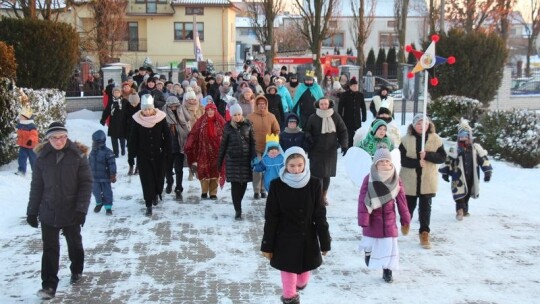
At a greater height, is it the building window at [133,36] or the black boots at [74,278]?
the building window at [133,36]

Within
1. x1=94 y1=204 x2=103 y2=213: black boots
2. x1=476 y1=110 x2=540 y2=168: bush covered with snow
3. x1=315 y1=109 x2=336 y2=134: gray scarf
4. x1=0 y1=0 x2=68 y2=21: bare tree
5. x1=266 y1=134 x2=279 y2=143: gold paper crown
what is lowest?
x1=94 y1=204 x2=103 y2=213: black boots

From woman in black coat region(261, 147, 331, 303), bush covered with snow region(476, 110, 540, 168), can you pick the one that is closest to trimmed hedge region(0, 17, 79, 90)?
bush covered with snow region(476, 110, 540, 168)

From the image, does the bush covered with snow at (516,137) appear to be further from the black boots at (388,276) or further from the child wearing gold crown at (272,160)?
the black boots at (388,276)

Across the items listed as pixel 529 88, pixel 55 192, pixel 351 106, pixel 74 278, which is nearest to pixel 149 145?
pixel 74 278

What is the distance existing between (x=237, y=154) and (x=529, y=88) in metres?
23.4

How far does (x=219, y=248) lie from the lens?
8430mm

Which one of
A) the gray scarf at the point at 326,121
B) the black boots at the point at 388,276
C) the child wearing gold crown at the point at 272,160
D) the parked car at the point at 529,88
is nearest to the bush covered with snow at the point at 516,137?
the gray scarf at the point at 326,121

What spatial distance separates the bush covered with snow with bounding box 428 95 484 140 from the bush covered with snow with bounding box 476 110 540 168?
2.02 metres

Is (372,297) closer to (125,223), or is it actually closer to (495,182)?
(125,223)

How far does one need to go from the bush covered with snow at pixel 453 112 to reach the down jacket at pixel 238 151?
8785mm

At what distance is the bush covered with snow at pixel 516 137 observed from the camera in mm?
14445

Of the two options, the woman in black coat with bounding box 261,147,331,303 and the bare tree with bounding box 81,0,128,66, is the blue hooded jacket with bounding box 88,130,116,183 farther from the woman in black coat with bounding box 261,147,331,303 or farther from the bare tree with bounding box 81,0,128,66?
the bare tree with bounding box 81,0,128,66

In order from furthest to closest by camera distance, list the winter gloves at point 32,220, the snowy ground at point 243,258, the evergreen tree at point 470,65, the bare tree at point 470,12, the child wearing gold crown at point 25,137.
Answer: the bare tree at point 470,12, the evergreen tree at point 470,65, the child wearing gold crown at point 25,137, the snowy ground at point 243,258, the winter gloves at point 32,220

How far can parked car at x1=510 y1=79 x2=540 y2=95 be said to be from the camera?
29.2m
